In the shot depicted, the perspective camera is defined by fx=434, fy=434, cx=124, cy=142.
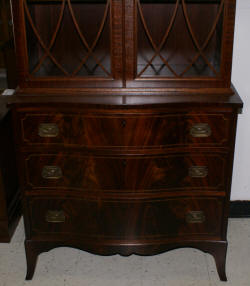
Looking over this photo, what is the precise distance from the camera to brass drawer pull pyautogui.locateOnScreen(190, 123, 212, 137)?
219 cm

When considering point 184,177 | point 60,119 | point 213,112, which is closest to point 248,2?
point 213,112

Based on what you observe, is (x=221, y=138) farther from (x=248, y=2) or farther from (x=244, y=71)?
(x=248, y=2)

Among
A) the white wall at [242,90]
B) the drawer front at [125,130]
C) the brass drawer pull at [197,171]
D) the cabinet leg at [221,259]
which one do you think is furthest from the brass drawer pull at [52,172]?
the white wall at [242,90]

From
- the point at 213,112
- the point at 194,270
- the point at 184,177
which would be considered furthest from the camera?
the point at 194,270

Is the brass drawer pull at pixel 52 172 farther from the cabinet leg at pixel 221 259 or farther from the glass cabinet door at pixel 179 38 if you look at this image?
the cabinet leg at pixel 221 259

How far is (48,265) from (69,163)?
0.79 meters

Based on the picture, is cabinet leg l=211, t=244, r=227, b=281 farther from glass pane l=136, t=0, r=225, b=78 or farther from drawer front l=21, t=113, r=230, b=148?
glass pane l=136, t=0, r=225, b=78

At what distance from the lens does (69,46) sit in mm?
2719

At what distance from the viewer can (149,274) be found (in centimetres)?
261

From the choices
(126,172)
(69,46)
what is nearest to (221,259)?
(126,172)

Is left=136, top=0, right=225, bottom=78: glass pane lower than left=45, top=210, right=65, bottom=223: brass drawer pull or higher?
higher

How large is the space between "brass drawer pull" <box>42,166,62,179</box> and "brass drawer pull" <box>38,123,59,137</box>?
0.64ft

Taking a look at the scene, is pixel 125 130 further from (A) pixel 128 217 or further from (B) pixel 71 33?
(B) pixel 71 33

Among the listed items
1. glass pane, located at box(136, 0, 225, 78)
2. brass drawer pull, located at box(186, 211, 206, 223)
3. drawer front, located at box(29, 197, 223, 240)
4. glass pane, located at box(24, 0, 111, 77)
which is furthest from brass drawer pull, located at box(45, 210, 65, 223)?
glass pane, located at box(136, 0, 225, 78)
